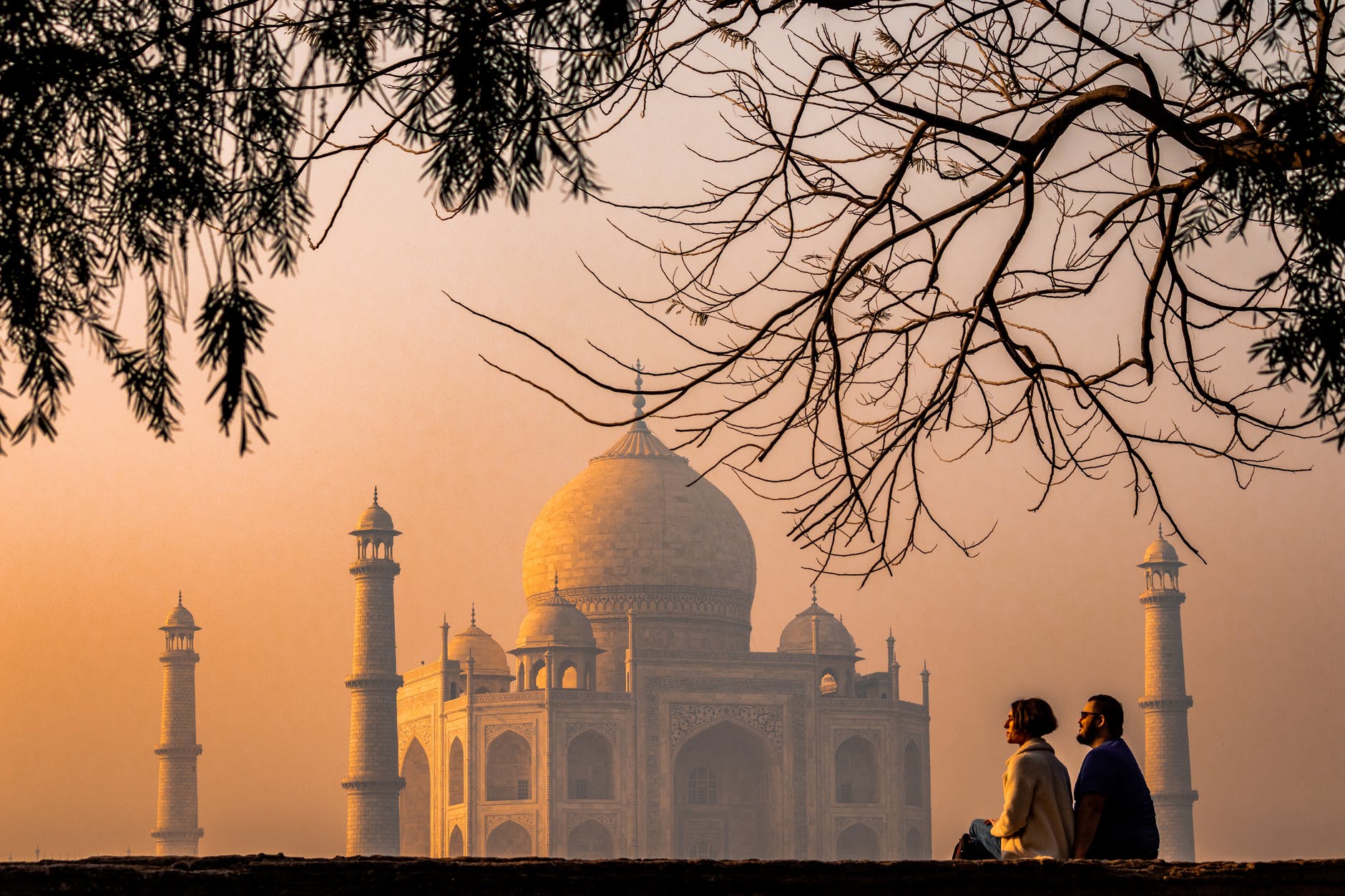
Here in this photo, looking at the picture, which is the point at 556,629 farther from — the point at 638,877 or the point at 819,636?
the point at 638,877

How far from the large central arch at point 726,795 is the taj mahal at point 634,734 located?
0.04 m

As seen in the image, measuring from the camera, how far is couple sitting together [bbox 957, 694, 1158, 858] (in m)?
4.32

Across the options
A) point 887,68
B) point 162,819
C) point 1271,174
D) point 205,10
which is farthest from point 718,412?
point 162,819

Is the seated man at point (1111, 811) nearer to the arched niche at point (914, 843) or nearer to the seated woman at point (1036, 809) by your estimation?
the seated woman at point (1036, 809)

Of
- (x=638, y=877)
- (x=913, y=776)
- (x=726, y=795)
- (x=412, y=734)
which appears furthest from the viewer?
(x=412, y=734)

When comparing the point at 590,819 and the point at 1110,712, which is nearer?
the point at 1110,712

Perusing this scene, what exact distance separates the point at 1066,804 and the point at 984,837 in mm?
347

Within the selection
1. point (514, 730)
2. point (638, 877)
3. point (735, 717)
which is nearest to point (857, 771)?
point (735, 717)

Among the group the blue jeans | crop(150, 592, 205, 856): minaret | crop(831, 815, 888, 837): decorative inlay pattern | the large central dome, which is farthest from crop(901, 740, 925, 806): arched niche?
the blue jeans

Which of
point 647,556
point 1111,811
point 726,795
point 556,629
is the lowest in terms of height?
point 726,795

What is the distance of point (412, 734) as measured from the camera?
123 ft

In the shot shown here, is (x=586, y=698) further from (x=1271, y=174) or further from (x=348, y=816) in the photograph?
(x=1271, y=174)

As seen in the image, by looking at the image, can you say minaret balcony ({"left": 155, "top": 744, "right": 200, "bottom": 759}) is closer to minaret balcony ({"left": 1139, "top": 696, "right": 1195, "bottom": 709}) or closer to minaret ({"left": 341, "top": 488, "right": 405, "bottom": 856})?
minaret ({"left": 341, "top": 488, "right": 405, "bottom": 856})

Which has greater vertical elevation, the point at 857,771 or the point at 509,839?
the point at 857,771
